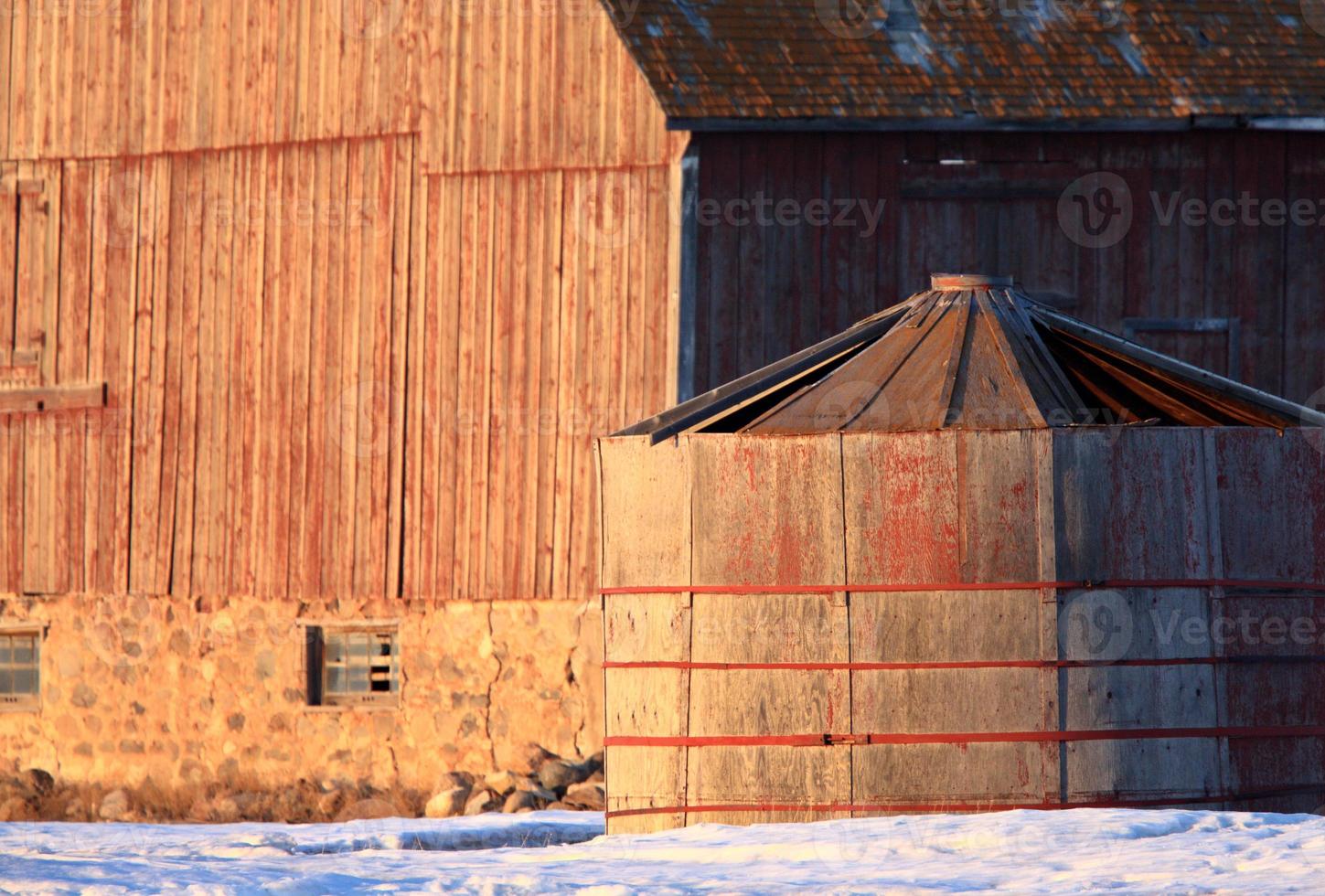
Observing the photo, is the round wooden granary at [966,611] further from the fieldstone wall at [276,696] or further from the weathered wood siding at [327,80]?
the weathered wood siding at [327,80]

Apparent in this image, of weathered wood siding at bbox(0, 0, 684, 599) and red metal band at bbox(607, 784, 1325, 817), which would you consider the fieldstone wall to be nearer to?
weathered wood siding at bbox(0, 0, 684, 599)

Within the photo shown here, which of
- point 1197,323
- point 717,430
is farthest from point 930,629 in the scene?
point 1197,323

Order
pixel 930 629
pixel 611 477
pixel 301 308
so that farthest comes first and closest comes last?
pixel 301 308 < pixel 611 477 < pixel 930 629

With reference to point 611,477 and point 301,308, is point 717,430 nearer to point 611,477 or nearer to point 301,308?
point 611,477

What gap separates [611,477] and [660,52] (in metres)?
4.80

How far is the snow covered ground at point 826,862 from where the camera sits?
864cm

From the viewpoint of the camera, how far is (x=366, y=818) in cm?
1521

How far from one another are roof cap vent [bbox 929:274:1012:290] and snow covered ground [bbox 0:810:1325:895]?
353 centimetres

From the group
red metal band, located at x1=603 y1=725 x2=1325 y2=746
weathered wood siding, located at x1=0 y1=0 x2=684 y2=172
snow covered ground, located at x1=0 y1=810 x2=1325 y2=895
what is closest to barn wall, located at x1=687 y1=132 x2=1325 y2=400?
weathered wood siding, located at x1=0 y1=0 x2=684 y2=172

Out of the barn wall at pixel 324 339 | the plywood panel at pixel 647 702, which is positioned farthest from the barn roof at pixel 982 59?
the plywood panel at pixel 647 702

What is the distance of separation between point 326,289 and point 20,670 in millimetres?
4328

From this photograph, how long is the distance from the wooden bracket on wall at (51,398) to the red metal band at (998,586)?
25.4 ft

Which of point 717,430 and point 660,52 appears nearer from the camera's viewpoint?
point 717,430

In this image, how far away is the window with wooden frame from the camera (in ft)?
53.6
